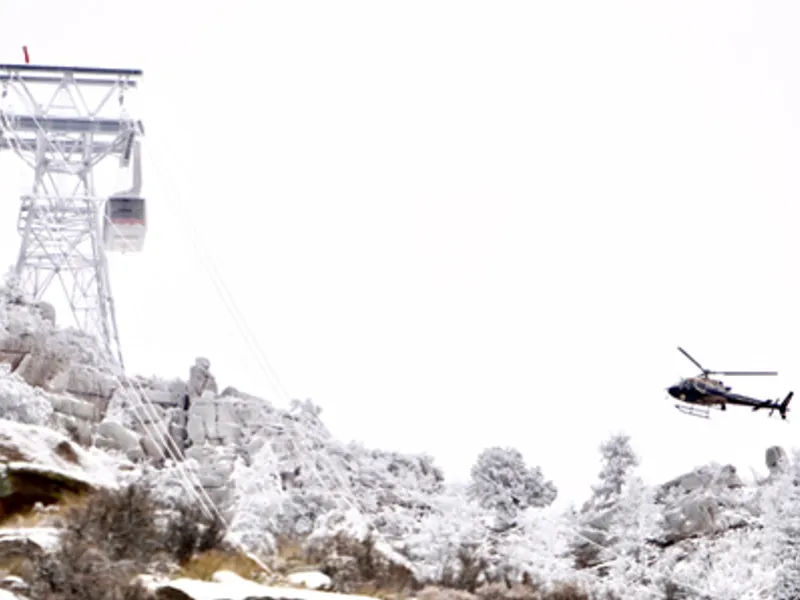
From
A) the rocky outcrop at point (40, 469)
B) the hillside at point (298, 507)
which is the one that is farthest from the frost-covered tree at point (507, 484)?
the rocky outcrop at point (40, 469)

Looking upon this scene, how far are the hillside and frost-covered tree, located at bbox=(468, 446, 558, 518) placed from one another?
→ 6 cm

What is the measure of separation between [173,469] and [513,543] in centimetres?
1100

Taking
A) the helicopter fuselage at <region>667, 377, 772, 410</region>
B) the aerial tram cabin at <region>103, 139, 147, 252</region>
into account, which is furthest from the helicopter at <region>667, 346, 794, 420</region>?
the aerial tram cabin at <region>103, 139, 147, 252</region>

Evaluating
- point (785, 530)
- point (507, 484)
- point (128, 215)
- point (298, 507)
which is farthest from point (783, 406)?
point (128, 215)

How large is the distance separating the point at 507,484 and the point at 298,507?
11.2m

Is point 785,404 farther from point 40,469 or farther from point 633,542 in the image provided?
point 40,469

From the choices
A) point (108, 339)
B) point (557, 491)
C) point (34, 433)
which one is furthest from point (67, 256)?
point (557, 491)

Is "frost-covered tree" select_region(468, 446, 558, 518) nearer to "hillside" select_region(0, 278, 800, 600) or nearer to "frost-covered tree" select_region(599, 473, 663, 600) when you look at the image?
"hillside" select_region(0, 278, 800, 600)

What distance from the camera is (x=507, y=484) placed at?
134 feet

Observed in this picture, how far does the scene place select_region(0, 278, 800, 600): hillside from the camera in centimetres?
2073

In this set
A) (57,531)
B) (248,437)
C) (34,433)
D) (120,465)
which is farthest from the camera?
(248,437)

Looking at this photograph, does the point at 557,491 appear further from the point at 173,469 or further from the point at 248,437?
the point at 173,469

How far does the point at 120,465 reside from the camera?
27375 millimetres

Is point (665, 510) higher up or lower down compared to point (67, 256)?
lower down
